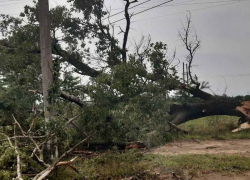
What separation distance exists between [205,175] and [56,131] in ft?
11.6

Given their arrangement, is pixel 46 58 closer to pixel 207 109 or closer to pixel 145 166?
pixel 145 166

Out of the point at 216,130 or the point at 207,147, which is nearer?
the point at 207,147

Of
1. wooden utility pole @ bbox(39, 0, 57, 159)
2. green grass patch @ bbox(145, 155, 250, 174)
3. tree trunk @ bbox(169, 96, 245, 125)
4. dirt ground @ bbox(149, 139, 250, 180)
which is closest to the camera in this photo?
green grass patch @ bbox(145, 155, 250, 174)

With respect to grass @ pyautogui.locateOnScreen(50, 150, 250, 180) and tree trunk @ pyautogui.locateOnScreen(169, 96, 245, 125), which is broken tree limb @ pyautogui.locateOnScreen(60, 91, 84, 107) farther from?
tree trunk @ pyautogui.locateOnScreen(169, 96, 245, 125)

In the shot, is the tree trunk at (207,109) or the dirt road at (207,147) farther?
the tree trunk at (207,109)

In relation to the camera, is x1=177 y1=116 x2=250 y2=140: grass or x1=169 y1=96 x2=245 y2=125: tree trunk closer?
x1=177 y1=116 x2=250 y2=140: grass

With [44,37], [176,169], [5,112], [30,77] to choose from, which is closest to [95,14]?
[44,37]

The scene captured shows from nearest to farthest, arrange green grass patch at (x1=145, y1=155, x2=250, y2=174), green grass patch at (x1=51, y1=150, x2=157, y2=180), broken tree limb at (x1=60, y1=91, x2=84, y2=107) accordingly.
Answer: green grass patch at (x1=51, y1=150, x2=157, y2=180), green grass patch at (x1=145, y1=155, x2=250, y2=174), broken tree limb at (x1=60, y1=91, x2=84, y2=107)

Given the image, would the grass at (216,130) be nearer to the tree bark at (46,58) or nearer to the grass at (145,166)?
the grass at (145,166)

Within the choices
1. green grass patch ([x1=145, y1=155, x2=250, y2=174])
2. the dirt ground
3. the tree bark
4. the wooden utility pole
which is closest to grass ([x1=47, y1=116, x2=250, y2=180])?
green grass patch ([x1=145, y1=155, x2=250, y2=174])

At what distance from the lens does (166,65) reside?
373 inches

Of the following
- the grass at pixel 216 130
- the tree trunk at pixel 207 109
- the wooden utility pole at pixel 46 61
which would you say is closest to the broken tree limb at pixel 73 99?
the wooden utility pole at pixel 46 61

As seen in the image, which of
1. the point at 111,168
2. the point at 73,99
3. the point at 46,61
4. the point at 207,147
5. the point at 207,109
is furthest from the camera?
the point at 207,109

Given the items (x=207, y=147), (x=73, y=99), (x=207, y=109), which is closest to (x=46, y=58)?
(x=73, y=99)
